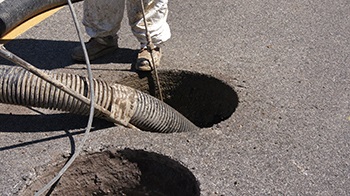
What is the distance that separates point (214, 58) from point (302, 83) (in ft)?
2.60

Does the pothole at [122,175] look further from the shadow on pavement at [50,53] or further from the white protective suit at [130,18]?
the white protective suit at [130,18]

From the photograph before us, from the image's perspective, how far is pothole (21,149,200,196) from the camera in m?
3.80

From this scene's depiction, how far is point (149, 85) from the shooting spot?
4863 mm

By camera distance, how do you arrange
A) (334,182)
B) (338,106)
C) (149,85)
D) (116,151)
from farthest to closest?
(149,85)
(338,106)
(116,151)
(334,182)

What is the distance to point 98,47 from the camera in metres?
5.07

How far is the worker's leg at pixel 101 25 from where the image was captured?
4.95 meters

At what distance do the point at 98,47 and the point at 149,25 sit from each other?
498mm

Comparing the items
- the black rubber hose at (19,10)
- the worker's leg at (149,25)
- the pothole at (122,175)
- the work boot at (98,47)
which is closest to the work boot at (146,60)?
the worker's leg at (149,25)

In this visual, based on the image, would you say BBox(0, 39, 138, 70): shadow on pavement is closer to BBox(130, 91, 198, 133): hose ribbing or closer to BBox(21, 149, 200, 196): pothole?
BBox(130, 91, 198, 133): hose ribbing

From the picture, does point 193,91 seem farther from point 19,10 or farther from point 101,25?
point 19,10

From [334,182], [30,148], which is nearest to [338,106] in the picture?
[334,182]

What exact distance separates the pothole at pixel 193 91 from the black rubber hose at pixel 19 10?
155 centimetres

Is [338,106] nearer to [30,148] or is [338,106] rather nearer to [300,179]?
[300,179]

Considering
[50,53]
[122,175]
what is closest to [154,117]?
[122,175]
